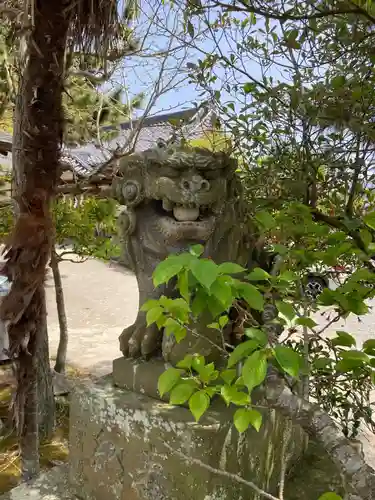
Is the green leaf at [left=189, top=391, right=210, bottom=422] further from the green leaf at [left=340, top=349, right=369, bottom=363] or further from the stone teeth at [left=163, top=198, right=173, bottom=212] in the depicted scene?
the stone teeth at [left=163, top=198, right=173, bottom=212]

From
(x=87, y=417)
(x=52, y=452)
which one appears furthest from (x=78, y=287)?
(x=87, y=417)

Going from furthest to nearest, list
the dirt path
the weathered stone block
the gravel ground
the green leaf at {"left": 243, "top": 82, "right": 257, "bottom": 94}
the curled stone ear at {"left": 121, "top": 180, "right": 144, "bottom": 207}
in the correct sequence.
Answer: the dirt path, the gravel ground, the green leaf at {"left": 243, "top": 82, "right": 257, "bottom": 94}, the curled stone ear at {"left": 121, "top": 180, "right": 144, "bottom": 207}, the weathered stone block

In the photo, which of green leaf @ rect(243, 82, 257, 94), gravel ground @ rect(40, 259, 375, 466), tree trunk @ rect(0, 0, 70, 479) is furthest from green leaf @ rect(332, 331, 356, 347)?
gravel ground @ rect(40, 259, 375, 466)

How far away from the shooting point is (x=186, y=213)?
1.41 metres

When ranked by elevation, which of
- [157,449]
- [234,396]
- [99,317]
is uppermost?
[234,396]

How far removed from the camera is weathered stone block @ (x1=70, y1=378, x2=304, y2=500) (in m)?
1.34

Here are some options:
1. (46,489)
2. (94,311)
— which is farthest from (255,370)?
(94,311)

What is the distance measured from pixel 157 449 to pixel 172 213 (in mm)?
758

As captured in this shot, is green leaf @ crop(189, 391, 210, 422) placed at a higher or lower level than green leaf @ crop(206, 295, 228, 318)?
lower

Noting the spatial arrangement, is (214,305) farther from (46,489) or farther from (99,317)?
(99,317)

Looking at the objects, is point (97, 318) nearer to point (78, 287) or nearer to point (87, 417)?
point (78, 287)

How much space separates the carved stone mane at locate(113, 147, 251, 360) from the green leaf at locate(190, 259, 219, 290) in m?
0.55

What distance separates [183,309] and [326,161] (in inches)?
50.6

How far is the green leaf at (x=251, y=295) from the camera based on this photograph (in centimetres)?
91
